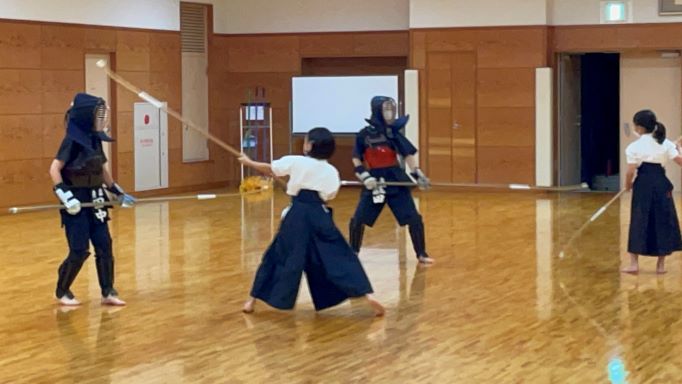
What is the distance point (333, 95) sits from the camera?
20469 mm

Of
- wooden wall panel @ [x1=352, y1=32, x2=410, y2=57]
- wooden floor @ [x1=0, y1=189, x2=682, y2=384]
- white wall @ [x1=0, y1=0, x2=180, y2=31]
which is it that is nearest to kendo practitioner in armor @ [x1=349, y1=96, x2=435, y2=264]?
wooden floor @ [x1=0, y1=189, x2=682, y2=384]

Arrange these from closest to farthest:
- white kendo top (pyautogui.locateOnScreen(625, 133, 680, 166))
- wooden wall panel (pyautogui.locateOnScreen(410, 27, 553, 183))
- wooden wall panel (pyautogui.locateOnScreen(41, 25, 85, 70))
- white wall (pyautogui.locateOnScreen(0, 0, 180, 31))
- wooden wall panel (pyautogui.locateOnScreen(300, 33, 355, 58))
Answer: white kendo top (pyautogui.locateOnScreen(625, 133, 680, 166))
white wall (pyautogui.locateOnScreen(0, 0, 180, 31))
wooden wall panel (pyautogui.locateOnScreen(41, 25, 85, 70))
wooden wall panel (pyautogui.locateOnScreen(410, 27, 553, 183))
wooden wall panel (pyautogui.locateOnScreen(300, 33, 355, 58))

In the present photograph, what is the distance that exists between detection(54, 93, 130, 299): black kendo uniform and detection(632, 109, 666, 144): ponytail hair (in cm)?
471

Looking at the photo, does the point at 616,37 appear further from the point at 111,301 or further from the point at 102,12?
the point at 111,301

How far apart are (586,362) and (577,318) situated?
1455 mm

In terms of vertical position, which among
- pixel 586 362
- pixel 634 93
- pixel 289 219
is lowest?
pixel 586 362

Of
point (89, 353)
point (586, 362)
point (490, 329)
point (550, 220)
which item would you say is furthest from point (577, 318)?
point (550, 220)

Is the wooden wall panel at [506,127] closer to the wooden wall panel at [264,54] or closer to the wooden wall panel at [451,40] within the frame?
the wooden wall panel at [451,40]

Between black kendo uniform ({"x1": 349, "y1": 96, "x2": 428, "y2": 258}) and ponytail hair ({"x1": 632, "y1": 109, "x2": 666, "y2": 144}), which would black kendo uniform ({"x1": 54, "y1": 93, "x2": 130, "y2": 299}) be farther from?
ponytail hair ({"x1": 632, "y1": 109, "x2": 666, "y2": 144})

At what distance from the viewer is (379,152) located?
36.6 ft

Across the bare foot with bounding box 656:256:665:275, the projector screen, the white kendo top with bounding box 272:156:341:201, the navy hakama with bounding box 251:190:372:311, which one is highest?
the projector screen

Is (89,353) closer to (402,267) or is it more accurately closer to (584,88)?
(402,267)

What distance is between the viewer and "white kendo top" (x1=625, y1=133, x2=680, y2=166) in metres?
10.5

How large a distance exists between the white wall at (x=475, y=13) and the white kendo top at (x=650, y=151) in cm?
899
